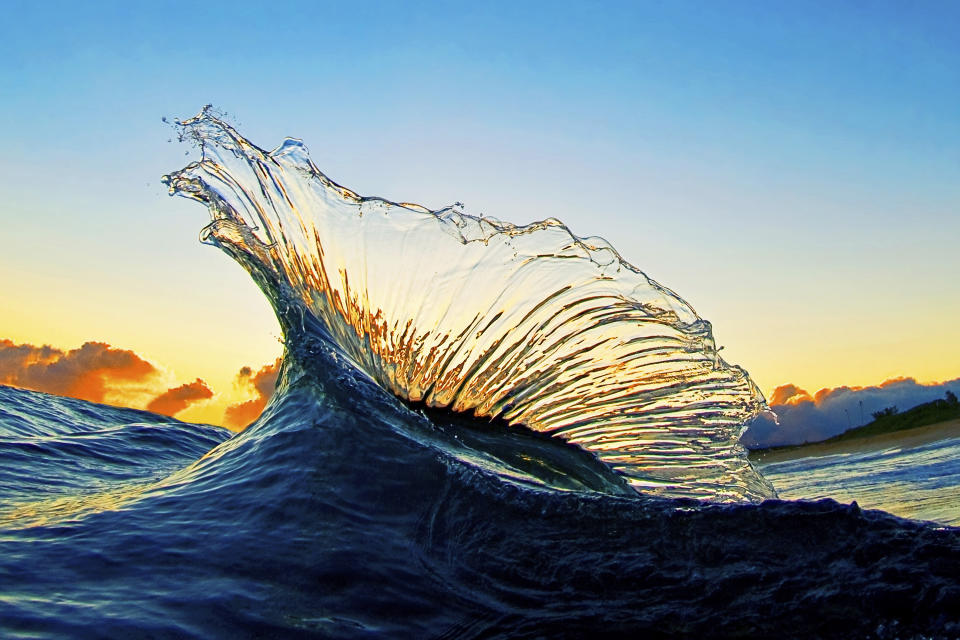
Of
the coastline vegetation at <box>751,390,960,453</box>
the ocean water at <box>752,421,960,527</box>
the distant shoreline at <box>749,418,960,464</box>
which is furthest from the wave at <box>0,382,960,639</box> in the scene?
the coastline vegetation at <box>751,390,960,453</box>

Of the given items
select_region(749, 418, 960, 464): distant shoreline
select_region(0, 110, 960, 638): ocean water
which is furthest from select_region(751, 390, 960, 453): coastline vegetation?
select_region(0, 110, 960, 638): ocean water

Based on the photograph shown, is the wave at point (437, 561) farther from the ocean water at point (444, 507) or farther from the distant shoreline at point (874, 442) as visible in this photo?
the distant shoreline at point (874, 442)

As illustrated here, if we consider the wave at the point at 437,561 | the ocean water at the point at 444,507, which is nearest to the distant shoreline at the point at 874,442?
the ocean water at the point at 444,507

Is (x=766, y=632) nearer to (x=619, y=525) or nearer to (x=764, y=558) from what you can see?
(x=764, y=558)

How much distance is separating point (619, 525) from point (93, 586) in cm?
211

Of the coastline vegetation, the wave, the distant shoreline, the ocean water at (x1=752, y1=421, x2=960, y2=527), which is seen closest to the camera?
the wave

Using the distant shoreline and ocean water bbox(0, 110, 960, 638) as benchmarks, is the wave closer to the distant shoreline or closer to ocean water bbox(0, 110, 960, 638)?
ocean water bbox(0, 110, 960, 638)

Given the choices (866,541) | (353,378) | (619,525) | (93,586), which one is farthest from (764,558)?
(353,378)

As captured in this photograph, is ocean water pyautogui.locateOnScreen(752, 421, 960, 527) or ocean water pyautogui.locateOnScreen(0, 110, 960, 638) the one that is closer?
ocean water pyautogui.locateOnScreen(0, 110, 960, 638)

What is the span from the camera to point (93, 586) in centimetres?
310

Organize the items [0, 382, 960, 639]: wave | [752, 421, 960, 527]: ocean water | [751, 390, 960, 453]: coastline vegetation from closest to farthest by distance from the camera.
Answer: [0, 382, 960, 639]: wave < [752, 421, 960, 527]: ocean water < [751, 390, 960, 453]: coastline vegetation

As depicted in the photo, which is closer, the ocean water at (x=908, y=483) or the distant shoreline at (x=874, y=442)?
the ocean water at (x=908, y=483)

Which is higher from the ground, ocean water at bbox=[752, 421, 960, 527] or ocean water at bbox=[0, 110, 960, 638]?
ocean water at bbox=[0, 110, 960, 638]

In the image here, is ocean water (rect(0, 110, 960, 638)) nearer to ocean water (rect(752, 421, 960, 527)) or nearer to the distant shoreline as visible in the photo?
ocean water (rect(752, 421, 960, 527))
